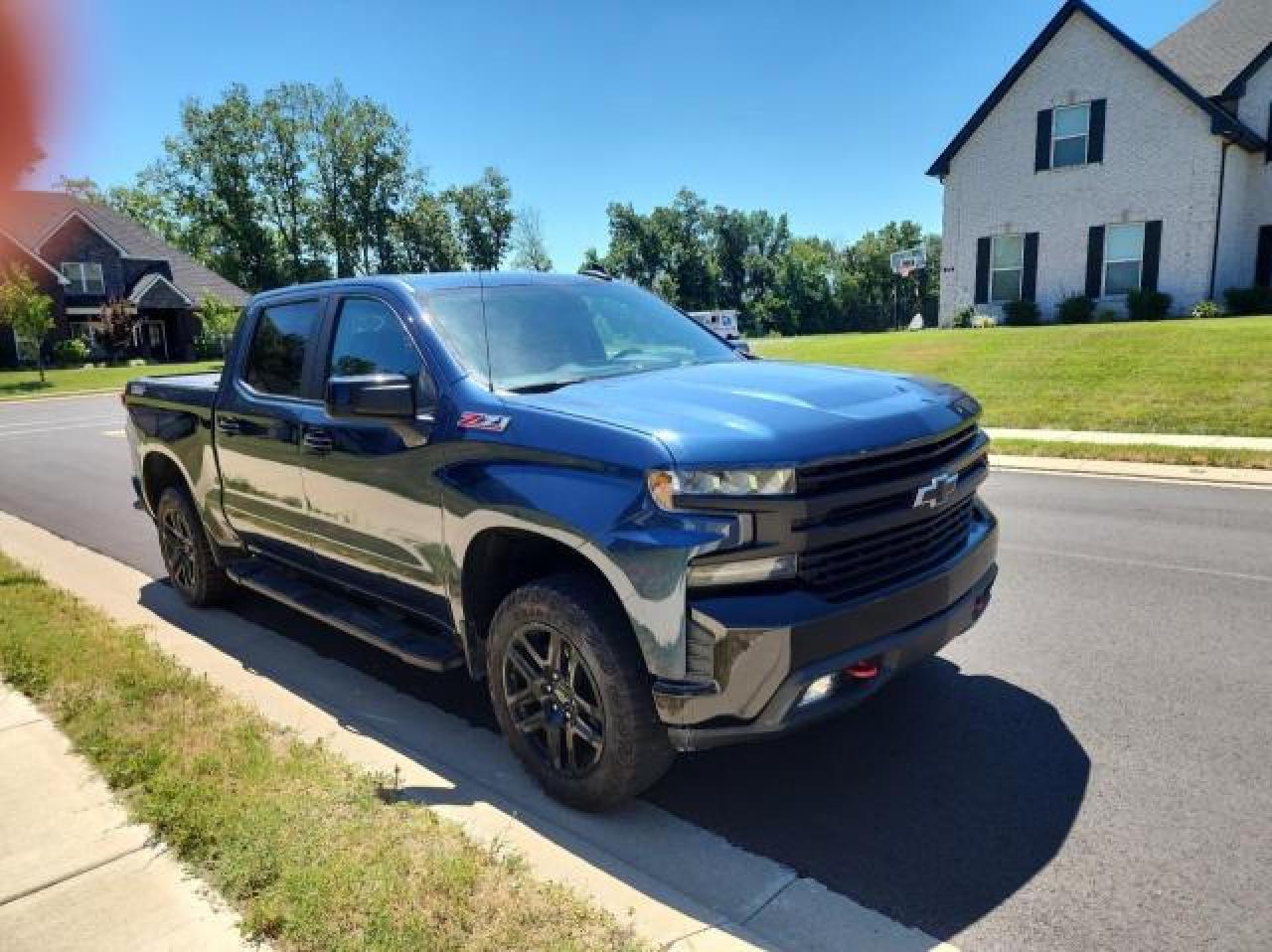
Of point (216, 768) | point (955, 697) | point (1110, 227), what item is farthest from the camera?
point (1110, 227)

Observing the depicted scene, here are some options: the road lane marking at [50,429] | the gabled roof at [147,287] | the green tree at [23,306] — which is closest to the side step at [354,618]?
the road lane marking at [50,429]

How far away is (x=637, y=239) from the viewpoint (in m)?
75.6

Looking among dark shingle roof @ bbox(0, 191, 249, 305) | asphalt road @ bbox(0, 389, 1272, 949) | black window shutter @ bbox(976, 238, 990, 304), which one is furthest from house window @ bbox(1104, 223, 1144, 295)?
dark shingle roof @ bbox(0, 191, 249, 305)

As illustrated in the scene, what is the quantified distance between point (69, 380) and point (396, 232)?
132 ft

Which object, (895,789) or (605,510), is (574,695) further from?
(895,789)

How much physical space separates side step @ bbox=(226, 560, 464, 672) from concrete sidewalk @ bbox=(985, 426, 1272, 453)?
9.57 m

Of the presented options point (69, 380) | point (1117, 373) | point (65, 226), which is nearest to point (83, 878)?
point (1117, 373)

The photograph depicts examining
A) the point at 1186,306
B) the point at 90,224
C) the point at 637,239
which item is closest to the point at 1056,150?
the point at 1186,306

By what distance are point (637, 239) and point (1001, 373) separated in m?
63.1

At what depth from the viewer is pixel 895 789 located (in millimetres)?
3406

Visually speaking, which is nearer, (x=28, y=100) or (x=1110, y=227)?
(x=28, y=100)

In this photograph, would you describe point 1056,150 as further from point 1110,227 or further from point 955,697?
point 955,697

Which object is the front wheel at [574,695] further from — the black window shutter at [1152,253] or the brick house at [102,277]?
the brick house at [102,277]

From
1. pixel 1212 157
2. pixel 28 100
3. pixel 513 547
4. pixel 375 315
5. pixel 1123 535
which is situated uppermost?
pixel 1212 157
